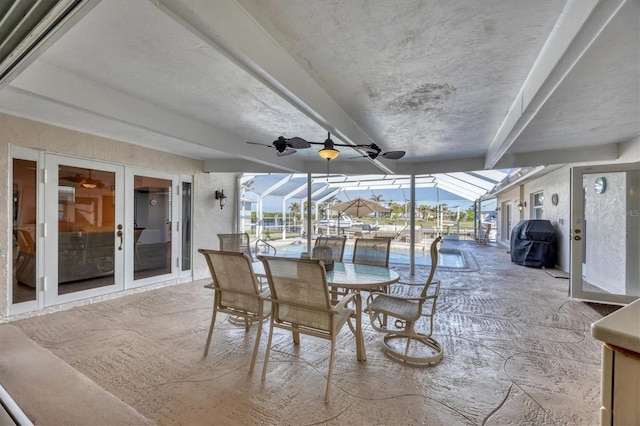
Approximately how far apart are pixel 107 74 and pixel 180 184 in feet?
11.3

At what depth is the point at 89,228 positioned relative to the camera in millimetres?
4465

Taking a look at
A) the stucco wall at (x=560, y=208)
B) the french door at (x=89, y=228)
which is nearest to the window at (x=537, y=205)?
the stucco wall at (x=560, y=208)

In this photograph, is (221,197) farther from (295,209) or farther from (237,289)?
(295,209)

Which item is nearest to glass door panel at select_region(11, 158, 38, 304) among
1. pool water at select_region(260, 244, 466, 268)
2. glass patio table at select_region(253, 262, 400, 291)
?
glass patio table at select_region(253, 262, 400, 291)

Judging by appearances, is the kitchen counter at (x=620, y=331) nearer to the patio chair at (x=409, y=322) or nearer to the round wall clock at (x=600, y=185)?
the patio chair at (x=409, y=322)

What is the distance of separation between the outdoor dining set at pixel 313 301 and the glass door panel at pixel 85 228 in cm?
273

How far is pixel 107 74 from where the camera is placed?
2.51 m

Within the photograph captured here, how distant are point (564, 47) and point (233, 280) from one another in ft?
9.74

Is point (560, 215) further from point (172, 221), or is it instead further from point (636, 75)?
point (172, 221)

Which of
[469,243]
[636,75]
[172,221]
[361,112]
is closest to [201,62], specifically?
[361,112]

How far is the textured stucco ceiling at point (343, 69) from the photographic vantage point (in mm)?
1708

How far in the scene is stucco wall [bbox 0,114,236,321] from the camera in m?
3.50

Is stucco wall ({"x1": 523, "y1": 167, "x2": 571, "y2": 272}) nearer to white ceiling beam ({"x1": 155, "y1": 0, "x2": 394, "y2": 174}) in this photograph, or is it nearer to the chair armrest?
the chair armrest

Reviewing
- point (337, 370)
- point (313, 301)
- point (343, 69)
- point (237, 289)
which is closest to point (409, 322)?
point (337, 370)
